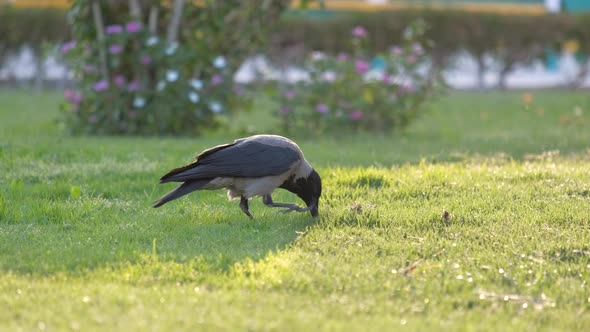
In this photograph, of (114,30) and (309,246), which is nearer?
(309,246)

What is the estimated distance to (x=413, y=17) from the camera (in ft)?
74.4

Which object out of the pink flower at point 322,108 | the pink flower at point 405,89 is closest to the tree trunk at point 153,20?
the pink flower at point 322,108

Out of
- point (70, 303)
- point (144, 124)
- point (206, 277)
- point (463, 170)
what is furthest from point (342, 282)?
point (144, 124)

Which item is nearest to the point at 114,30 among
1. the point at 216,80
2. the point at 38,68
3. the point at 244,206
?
the point at 216,80

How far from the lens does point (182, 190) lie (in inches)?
201

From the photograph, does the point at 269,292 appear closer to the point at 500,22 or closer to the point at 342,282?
the point at 342,282

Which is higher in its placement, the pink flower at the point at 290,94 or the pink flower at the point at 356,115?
the pink flower at the point at 290,94

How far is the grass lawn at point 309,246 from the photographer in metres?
3.70

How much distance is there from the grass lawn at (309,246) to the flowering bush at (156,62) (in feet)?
5.26

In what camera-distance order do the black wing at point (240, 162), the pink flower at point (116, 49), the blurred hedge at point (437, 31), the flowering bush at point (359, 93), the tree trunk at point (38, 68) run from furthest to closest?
the blurred hedge at point (437, 31), the tree trunk at point (38, 68), the flowering bush at point (359, 93), the pink flower at point (116, 49), the black wing at point (240, 162)

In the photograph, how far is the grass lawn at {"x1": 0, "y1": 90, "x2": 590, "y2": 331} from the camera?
370 cm

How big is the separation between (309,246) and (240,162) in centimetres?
77

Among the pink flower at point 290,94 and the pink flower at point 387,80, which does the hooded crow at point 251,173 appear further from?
the pink flower at point 387,80

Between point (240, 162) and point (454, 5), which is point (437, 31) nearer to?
point (454, 5)
